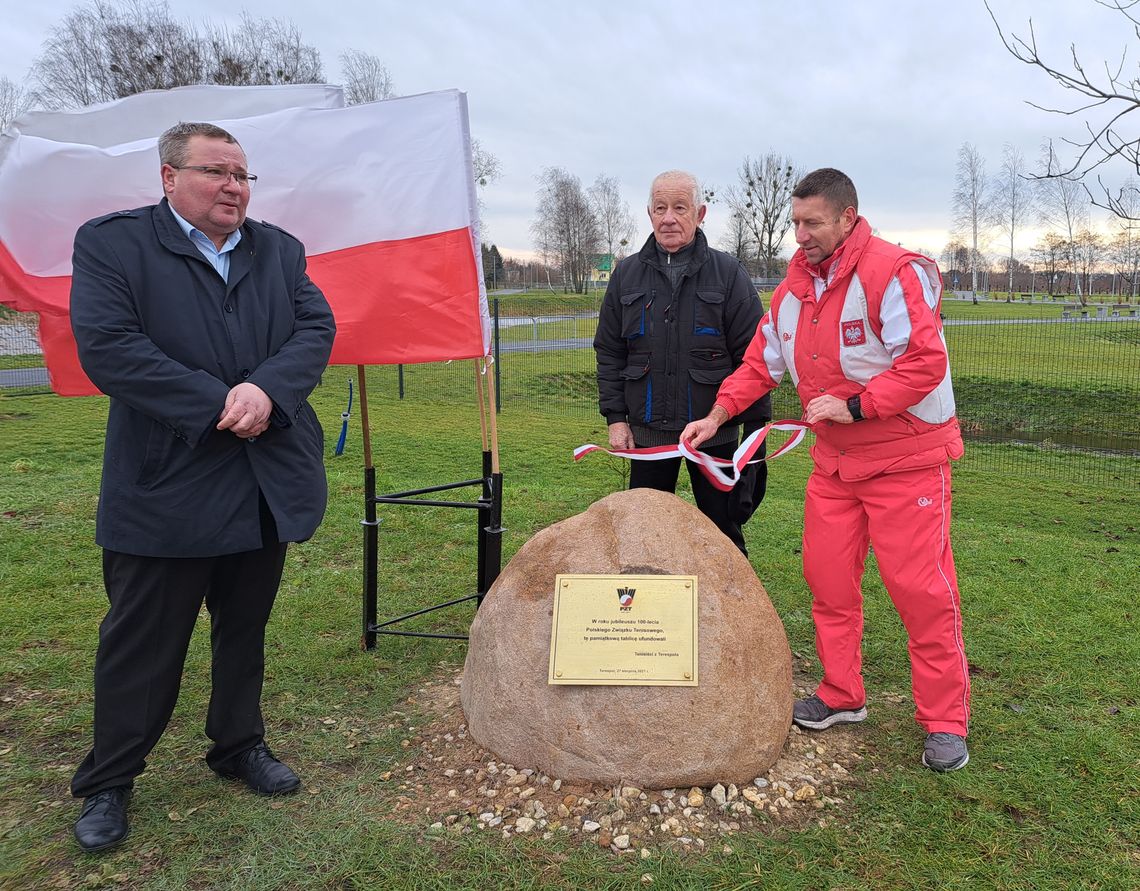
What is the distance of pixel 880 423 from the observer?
3.35m

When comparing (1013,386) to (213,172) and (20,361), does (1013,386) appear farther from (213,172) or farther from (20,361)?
(20,361)

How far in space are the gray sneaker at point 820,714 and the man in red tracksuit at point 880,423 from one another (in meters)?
0.32

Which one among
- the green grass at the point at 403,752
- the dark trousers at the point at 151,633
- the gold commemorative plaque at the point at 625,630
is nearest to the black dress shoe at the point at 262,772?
the green grass at the point at 403,752

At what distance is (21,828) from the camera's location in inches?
120

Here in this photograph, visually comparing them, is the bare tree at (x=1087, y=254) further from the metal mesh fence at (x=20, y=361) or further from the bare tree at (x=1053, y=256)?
the metal mesh fence at (x=20, y=361)

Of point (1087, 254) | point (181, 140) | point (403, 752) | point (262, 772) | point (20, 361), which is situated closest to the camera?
point (181, 140)

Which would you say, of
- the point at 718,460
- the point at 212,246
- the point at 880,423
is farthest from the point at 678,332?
the point at 212,246

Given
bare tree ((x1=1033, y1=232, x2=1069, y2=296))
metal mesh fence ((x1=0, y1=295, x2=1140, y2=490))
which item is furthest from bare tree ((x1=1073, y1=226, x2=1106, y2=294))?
metal mesh fence ((x1=0, y1=295, x2=1140, y2=490))

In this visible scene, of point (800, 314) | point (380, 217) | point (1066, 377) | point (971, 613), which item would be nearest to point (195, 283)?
point (380, 217)

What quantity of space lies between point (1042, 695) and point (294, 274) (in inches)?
155

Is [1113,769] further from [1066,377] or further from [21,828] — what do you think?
[1066,377]

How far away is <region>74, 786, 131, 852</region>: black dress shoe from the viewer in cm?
293

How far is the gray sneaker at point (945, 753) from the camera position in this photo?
11.3ft

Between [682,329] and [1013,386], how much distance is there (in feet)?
46.4
